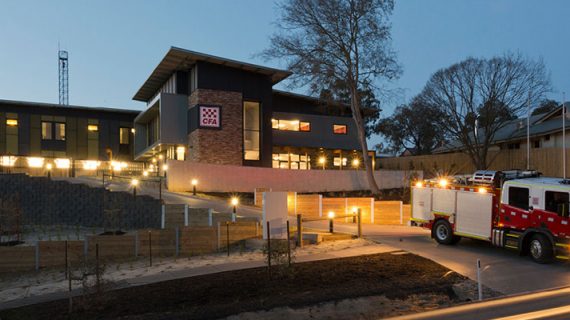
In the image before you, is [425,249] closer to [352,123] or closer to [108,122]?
[352,123]

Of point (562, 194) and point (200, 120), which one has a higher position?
point (200, 120)

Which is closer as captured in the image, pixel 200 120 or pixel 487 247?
pixel 487 247

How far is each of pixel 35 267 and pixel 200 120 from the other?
1875 cm

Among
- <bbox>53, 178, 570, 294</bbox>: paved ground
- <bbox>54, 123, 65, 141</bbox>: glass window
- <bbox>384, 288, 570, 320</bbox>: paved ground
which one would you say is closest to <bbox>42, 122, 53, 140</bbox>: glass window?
<bbox>54, 123, 65, 141</bbox>: glass window

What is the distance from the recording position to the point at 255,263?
1266 centimetres

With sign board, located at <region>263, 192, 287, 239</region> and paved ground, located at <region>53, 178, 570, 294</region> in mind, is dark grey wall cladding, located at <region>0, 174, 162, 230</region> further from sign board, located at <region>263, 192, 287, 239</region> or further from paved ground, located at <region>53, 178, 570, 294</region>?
paved ground, located at <region>53, 178, 570, 294</region>

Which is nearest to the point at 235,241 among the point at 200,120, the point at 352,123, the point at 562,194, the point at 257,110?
the point at 562,194

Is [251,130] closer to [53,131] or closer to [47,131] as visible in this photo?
[53,131]

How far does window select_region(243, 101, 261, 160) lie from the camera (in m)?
35.6

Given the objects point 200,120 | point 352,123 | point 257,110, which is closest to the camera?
point 200,120

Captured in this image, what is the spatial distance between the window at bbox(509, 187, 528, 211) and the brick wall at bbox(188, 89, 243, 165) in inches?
881

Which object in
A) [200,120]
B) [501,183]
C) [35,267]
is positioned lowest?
[35,267]

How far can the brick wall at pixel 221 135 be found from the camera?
32656 millimetres

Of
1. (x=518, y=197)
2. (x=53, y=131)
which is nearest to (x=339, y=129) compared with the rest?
(x=53, y=131)
